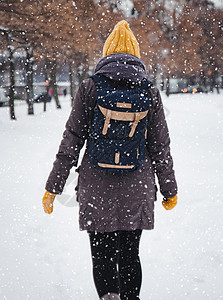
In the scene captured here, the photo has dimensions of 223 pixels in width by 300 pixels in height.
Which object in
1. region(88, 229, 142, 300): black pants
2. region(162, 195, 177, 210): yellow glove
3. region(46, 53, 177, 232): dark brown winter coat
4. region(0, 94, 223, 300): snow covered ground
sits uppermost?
region(46, 53, 177, 232): dark brown winter coat

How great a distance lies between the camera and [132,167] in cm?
174

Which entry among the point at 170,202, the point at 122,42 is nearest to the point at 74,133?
the point at 122,42

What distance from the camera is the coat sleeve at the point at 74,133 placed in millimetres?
1725

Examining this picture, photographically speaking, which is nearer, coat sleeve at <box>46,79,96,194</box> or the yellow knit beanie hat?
coat sleeve at <box>46,79,96,194</box>

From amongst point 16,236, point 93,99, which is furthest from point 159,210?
point 93,99

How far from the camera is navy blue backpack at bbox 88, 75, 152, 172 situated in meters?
1.64

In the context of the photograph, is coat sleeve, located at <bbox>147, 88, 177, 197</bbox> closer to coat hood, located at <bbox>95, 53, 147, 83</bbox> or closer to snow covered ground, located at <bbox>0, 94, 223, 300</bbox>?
coat hood, located at <bbox>95, 53, 147, 83</bbox>

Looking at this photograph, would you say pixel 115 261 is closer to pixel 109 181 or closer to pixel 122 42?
pixel 109 181

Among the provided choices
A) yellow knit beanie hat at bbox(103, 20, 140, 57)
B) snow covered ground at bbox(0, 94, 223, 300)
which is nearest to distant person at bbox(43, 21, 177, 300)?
yellow knit beanie hat at bbox(103, 20, 140, 57)

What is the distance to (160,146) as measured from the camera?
1.88 m

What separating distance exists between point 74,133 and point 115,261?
2.69 feet

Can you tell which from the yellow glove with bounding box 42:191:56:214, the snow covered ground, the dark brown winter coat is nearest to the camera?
the dark brown winter coat

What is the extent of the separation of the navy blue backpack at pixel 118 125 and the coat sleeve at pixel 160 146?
0.11m

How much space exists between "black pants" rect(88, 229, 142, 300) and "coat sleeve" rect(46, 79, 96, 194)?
0.39m
